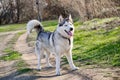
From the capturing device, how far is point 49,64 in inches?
485

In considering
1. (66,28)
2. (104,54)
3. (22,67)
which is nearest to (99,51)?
(104,54)

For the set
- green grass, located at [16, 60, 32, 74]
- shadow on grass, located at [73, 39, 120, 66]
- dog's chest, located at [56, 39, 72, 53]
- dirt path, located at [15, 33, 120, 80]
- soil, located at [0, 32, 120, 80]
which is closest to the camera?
dirt path, located at [15, 33, 120, 80]

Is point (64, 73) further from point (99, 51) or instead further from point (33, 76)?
point (99, 51)

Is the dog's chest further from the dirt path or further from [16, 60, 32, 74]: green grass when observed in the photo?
[16, 60, 32, 74]: green grass

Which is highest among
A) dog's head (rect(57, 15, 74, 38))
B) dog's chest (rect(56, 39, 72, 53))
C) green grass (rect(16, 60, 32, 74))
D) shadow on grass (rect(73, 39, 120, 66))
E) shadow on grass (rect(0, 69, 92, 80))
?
dog's head (rect(57, 15, 74, 38))

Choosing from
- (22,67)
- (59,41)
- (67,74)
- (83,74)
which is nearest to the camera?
(83,74)

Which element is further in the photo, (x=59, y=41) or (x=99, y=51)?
(x=99, y=51)

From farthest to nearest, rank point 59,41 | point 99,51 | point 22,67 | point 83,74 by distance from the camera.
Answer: point 99,51 → point 22,67 → point 59,41 → point 83,74

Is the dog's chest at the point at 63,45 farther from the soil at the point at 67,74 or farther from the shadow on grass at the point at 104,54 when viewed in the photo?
the shadow on grass at the point at 104,54

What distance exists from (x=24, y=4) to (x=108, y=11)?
3198cm

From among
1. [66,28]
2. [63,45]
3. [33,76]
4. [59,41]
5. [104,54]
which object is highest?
[66,28]

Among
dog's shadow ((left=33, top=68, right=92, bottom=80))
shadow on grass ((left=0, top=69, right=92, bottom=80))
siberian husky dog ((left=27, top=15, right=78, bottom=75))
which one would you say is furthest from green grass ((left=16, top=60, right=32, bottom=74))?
dog's shadow ((left=33, top=68, right=92, bottom=80))

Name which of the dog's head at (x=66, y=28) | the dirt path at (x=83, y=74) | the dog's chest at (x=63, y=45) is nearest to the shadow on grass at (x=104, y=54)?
the dirt path at (x=83, y=74)

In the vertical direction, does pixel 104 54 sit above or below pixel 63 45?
below
